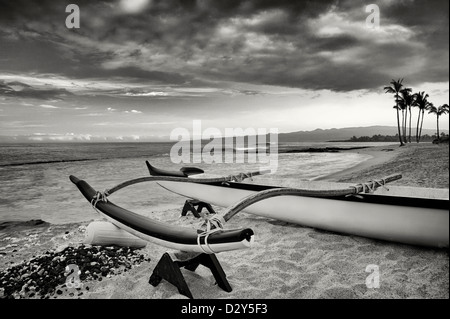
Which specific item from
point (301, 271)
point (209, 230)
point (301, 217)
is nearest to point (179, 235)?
point (209, 230)

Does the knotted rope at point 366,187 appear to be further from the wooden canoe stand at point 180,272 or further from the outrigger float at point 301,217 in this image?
the wooden canoe stand at point 180,272

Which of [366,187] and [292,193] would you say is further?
[366,187]

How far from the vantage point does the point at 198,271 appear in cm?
Answer: 236

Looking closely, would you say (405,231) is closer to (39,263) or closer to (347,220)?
(347,220)

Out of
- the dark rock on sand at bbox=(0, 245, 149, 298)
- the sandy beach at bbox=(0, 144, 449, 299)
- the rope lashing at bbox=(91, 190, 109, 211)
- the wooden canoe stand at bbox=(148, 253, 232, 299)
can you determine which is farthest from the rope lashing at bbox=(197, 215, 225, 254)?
the rope lashing at bbox=(91, 190, 109, 211)

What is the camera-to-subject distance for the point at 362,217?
271 cm

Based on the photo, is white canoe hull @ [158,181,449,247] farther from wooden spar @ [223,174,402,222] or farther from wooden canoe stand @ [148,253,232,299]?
wooden canoe stand @ [148,253,232,299]

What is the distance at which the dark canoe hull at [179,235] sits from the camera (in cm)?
154

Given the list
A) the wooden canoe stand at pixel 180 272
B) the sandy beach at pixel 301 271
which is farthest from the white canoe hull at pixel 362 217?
the wooden canoe stand at pixel 180 272

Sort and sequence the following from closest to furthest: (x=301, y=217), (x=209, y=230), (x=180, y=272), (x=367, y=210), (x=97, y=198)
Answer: (x=209, y=230) → (x=180, y=272) → (x=367, y=210) → (x=97, y=198) → (x=301, y=217)

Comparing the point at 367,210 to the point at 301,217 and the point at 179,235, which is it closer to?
the point at 301,217

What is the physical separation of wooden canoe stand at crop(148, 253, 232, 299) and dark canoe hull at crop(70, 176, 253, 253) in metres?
0.23

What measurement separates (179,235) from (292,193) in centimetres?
100
